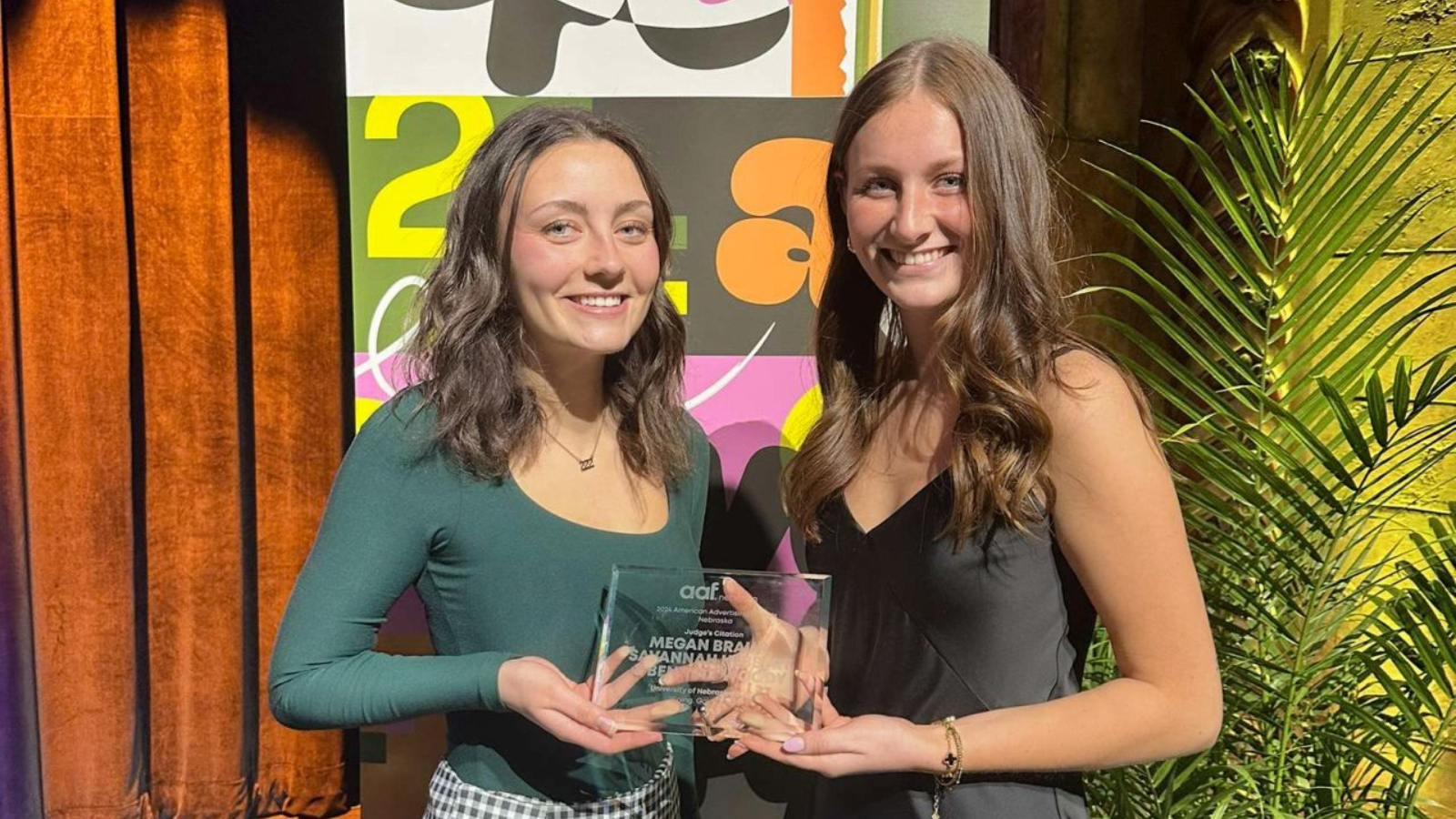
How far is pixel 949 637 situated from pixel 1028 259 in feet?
1.83

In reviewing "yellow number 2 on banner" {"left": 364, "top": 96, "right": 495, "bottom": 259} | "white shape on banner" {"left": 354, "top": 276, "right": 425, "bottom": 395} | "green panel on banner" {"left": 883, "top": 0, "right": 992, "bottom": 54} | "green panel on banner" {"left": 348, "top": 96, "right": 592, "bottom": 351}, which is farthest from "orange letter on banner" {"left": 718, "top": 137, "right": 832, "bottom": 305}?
"white shape on banner" {"left": 354, "top": 276, "right": 425, "bottom": 395}

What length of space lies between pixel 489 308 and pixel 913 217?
2.38ft

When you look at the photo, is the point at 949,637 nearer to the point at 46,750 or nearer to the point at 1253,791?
the point at 1253,791

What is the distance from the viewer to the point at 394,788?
277 cm

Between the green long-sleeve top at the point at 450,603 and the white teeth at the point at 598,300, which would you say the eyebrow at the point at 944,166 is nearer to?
the white teeth at the point at 598,300

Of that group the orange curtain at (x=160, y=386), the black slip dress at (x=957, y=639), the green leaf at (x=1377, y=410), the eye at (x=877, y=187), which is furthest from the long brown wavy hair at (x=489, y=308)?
the orange curtain at (x=160, y=386)

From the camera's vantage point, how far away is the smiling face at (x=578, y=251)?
66.4 inches

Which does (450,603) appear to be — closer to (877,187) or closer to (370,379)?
(877,187)

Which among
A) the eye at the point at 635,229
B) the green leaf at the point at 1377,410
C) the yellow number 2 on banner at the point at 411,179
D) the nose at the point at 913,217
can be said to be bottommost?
the green leaf at the point at 1377,410

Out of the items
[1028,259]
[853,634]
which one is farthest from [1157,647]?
[1028,259]

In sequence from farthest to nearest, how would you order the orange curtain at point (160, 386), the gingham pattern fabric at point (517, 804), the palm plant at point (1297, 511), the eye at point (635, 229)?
1. the orange curtain at point (160, 386)
2. the palm plant at point (1297, 511)
3. the eye at point (635, 229)
4. the gingham pattern fabric at point (517, 804)

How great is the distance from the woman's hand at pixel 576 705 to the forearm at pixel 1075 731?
402 mm

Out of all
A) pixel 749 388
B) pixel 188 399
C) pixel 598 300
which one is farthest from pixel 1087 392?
pixel 188 399

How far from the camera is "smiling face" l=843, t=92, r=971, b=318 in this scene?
1.48 meters
